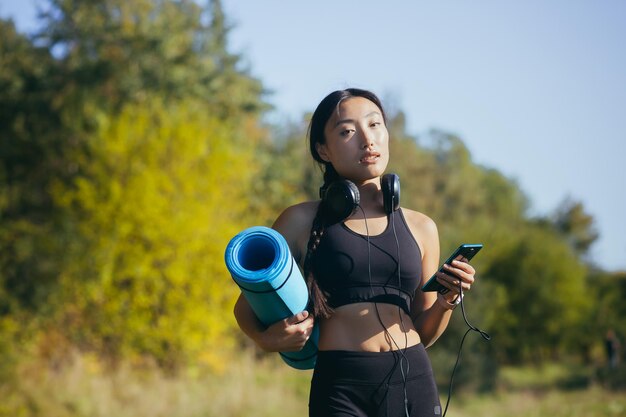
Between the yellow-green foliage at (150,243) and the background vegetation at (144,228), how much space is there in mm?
36

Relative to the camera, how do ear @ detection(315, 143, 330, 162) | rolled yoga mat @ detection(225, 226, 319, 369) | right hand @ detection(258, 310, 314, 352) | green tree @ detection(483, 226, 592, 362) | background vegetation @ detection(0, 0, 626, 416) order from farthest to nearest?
green tree @ detection(483, 226, 592, 362), background vegetation @ detection(0, 0, 626, 416), ear @ detection(315, 143, 330, 162), right hand @ detection(258, 310, 314, 352), rolled yoga mat @ detection(225, 226, 319, 369)

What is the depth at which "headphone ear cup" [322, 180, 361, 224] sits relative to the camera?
10.6ft

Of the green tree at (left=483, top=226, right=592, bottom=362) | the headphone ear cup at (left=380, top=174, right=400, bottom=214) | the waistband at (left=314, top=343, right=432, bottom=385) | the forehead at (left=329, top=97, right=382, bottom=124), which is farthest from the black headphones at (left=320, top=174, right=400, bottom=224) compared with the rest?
the green tree at (left=483, top=226, right=592, bottom=362)

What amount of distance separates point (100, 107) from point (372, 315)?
64.2ft

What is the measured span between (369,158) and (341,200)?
0.24 meters

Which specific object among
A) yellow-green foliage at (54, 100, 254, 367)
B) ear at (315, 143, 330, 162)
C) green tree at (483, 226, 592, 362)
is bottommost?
ear at (315, 143, 330, 162)

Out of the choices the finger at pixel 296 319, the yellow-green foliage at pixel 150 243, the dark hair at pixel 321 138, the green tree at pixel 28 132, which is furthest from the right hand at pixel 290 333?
the green tree at pixel 28 132

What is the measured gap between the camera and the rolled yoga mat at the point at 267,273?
114 inches

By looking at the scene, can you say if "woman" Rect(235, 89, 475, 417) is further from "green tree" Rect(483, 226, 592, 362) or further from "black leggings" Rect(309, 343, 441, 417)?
"green tree" Rect(483, 226, 592, 362)

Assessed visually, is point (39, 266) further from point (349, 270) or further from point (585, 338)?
point (585, 338)

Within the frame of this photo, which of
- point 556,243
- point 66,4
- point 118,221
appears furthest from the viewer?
point 556,243

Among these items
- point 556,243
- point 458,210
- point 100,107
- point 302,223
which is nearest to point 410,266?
point 302,223

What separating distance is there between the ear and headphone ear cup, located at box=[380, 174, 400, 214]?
289 mm

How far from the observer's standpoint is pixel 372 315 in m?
3.16
